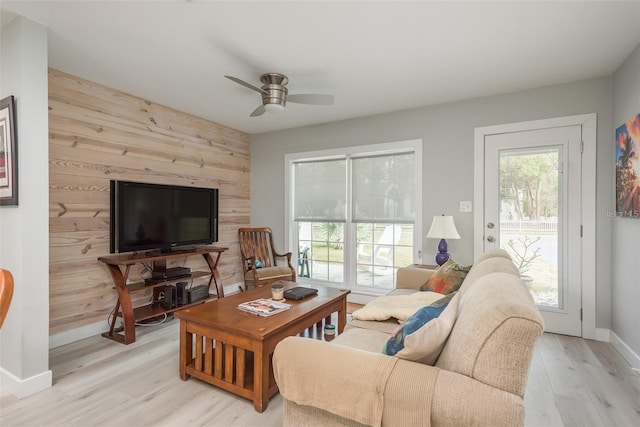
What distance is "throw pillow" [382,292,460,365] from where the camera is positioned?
114cm

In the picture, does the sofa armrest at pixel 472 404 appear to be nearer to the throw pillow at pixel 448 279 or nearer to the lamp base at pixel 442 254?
the throw pillow at pixel 448 279

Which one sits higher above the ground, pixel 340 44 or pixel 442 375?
pixel 340 44

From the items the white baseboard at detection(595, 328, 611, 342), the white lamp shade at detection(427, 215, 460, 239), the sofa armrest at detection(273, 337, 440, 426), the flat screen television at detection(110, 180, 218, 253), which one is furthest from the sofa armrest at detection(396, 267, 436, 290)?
the flat screen television at detection(110, 180, 218, 253)

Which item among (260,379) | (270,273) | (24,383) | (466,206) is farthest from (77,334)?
(466,206)

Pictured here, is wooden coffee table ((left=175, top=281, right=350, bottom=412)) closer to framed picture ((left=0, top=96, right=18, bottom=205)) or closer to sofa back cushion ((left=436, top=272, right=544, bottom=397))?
sofa back cushion ((left=436, top=272, right=544, bottom=397))

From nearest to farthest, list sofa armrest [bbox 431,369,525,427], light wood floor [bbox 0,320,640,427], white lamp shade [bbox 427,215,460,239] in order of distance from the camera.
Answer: sofa armrest [bbox 431,369,525,427] → light wood floor [bbox 0,320,640,427] → white lamp shade [bbox 427,215,460,239]

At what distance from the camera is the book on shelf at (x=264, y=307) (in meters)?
2.17

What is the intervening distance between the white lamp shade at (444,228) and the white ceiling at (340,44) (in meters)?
1.31

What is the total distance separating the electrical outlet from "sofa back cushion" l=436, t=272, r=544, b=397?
245 centimetres

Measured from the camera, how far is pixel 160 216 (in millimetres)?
3369

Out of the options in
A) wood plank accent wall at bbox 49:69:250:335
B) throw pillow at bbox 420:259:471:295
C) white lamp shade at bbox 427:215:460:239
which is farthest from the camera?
white lamp shade at bbox 427:215:460:239

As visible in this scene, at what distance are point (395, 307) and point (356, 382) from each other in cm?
111

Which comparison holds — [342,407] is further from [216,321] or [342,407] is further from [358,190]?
[358,190]

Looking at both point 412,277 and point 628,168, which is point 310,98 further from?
point 628,168
